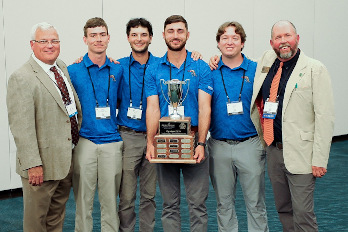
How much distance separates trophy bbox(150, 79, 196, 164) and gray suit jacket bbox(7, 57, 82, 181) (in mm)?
615

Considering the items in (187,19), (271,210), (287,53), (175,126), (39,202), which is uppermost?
(187,19)

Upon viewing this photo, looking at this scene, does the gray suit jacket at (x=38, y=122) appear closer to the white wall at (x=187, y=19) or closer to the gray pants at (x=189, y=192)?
the gray pants at (x=189, y=192)

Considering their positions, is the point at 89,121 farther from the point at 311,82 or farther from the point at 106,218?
the point at 311,82

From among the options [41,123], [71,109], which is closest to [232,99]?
[71,109]

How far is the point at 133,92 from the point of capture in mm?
3834

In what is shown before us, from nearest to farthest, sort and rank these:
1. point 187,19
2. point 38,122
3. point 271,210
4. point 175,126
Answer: point 38,122
point 175,126
point 271,210
point 187,19

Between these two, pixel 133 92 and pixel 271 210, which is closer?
pixel 133 92

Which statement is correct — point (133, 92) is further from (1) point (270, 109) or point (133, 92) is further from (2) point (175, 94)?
(1) point (270, 109)

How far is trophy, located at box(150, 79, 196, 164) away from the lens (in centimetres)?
337

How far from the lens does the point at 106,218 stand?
3.72m

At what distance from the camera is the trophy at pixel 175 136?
3.37m

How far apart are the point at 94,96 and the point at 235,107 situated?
101 centimetres

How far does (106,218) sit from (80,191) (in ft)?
0.97

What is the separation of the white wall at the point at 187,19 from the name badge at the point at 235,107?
2852 mm
